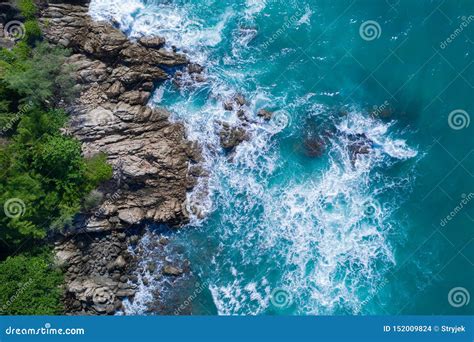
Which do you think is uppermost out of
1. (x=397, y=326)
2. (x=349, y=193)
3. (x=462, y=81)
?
(x=462, y=81)

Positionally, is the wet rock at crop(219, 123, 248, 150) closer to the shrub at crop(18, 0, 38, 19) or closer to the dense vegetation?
the dense vegetation

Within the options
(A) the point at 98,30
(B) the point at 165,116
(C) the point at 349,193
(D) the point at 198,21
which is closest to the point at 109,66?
(A) the point at 98,30

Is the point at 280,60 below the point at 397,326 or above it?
above

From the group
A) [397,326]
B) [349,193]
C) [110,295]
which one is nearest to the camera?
[397,326]

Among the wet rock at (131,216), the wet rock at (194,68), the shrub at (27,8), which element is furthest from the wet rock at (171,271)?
the shrub at (27,8)

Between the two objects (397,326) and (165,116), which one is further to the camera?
(165,116)

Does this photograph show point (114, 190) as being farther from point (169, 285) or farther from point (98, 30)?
point (98, 30)

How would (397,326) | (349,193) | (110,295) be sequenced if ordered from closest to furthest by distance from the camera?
(397,326) → (110,295) → (349,193)

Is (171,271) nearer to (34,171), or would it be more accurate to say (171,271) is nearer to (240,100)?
(34,171)
